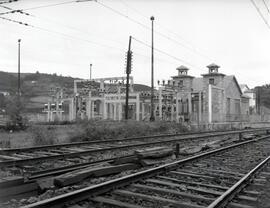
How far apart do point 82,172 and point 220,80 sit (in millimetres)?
55756

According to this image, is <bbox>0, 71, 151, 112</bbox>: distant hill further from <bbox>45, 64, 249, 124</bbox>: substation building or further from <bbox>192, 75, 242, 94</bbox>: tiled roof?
<bbox>45, 64, 249, 124</bbox>: substation building

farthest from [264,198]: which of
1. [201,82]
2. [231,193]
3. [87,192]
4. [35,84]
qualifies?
[35,84]

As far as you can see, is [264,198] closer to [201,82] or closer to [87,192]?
[87,192]

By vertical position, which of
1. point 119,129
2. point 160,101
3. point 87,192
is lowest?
point 87,192

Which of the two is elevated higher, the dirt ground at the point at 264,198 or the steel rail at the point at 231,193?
the steel rail at the point at 231,193

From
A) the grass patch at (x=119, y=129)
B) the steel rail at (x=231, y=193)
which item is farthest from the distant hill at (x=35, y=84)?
the steel rail at (x=231, y=193)

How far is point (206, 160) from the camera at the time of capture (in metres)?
11.3

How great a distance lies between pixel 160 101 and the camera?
131ft

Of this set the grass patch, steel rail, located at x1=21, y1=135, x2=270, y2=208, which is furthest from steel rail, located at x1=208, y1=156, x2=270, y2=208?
the grass patch

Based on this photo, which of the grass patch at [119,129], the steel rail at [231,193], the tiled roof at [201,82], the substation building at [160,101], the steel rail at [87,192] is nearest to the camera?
the steel rail at [87,192]

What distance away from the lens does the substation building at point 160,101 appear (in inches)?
1606

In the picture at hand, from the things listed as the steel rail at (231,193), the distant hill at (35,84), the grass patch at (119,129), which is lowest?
the steel rail at (231,193)

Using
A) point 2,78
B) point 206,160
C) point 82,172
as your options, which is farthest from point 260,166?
point 2,78

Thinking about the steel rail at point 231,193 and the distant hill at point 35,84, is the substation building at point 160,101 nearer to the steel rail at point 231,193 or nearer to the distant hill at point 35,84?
the steel rail at point 231,193
